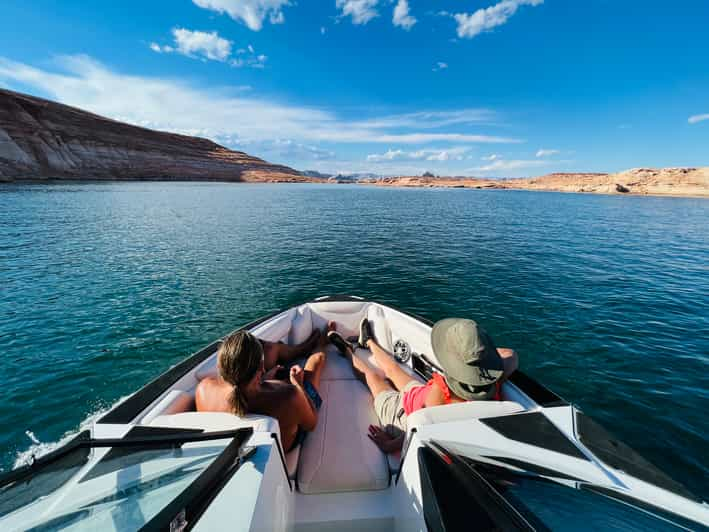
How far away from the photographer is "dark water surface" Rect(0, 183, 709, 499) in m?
4.90

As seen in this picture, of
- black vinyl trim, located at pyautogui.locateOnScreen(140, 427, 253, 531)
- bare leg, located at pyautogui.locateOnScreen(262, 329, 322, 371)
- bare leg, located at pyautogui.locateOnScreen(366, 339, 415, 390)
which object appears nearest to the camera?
black vinyl trim, located at pyautogui.locateOnScreen(140, 427, 253, 531)

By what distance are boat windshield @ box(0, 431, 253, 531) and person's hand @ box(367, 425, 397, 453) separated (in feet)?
5.33

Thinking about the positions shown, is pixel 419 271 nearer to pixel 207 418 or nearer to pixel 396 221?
pixel 207 418

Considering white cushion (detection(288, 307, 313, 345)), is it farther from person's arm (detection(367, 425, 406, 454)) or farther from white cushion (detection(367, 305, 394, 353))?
person's arm (detection(367, 425, 406, 454))

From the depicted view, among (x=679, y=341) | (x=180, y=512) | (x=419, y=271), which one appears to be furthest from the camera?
(x=419, y=271)

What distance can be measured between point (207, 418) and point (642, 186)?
413 ft

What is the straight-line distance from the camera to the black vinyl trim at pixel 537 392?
2781 mm

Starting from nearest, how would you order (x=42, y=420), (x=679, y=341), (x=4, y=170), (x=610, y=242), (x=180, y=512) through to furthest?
(x=180, y=512) < (x=42, y=420) < (x=679, y=341) < (x=610, y=242) < (x=4, y=170)

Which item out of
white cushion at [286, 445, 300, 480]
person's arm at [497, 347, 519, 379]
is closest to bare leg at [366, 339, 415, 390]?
person's arm at [497, 347, 519, 379]

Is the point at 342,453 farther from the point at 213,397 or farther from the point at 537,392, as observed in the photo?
the point at 537,392

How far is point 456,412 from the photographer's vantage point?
2.33 meters

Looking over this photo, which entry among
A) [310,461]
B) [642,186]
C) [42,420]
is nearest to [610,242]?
[310,461]

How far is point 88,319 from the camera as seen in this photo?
7.19 m

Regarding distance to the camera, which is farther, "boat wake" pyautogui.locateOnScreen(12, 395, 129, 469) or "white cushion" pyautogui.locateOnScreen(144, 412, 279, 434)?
"boat wake" pyautogui.locateOnScreen(12, 395, 129, 469)
